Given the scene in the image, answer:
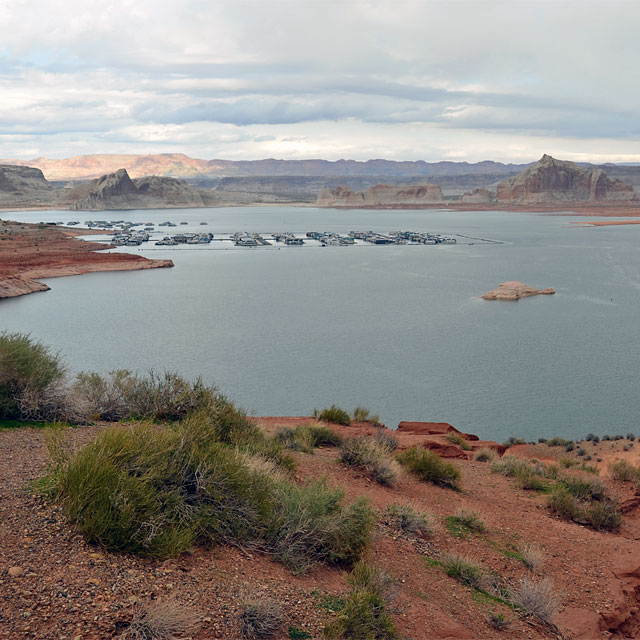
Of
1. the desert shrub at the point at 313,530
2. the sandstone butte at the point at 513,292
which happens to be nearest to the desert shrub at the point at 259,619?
the desert shrub at the point at 313,530

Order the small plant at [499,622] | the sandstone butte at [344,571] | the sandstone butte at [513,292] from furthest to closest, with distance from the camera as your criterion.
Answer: the sandstone butte at [513,292]
the small plant at [499,622]
the sandstone butte at [344,571]

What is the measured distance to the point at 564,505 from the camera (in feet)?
36.3

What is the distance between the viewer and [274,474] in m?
9.05

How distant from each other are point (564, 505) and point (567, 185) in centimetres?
20366

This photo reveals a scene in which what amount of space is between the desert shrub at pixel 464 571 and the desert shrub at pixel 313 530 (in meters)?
1.15

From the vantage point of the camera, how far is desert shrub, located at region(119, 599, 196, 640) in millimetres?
5078

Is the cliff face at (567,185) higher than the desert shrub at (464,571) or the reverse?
higher

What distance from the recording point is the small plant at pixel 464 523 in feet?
32.2

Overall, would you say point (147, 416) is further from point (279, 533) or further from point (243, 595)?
point (243, 595)

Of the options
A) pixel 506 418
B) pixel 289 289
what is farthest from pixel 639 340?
pixel 289 289

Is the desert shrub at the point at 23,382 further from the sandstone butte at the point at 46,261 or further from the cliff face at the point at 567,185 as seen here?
the cliff face at the point at 567,185

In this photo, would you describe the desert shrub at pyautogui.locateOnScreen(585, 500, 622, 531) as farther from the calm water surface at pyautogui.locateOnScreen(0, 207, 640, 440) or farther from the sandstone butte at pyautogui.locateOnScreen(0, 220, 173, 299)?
the sandstone butte at pyautogui.locateOnScreen(0, 220, 173, 299)

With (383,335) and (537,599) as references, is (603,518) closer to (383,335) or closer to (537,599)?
(537,599)

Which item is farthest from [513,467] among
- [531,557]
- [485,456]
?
[531,557]
